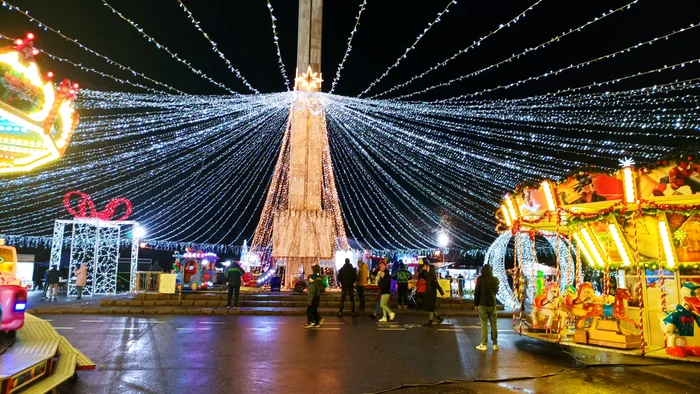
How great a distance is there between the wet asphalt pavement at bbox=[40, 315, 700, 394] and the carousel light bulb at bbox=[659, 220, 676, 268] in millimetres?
2281

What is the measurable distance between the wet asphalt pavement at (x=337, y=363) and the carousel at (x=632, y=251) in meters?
0.59

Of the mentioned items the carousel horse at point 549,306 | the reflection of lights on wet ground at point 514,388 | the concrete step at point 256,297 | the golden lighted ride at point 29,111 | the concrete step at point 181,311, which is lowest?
the reflection of lights on wet ground at point 514,388

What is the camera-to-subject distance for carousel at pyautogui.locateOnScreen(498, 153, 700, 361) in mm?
8133

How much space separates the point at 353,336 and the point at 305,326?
5.62 ft

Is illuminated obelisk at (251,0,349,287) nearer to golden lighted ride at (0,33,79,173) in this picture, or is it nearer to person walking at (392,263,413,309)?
person walking at (392,263,413,309)

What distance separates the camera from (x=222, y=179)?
2681 centimetres

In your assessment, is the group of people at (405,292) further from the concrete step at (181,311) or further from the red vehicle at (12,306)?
the red vehicle at (12,306)

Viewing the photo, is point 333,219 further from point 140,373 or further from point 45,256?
point 45,256

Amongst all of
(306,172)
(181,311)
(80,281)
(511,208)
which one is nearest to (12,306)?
(181,311)

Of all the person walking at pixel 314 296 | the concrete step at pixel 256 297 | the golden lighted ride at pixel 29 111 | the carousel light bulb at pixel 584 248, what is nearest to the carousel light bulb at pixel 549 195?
the carousel light bulb at pixel 584 248

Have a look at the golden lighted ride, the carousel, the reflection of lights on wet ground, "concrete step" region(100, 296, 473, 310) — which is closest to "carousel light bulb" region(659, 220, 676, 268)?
the carousel

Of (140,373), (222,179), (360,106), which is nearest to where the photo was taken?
(140,373)

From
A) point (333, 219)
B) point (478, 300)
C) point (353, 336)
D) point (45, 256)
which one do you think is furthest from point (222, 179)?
point (478, 300)

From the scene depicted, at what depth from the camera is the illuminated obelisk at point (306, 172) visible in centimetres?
1991
